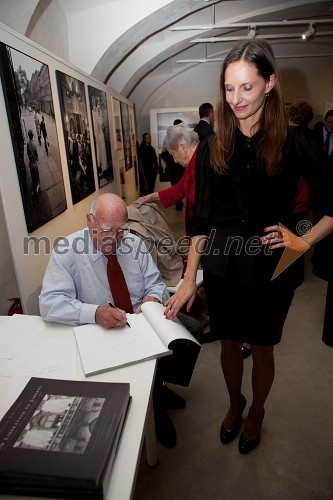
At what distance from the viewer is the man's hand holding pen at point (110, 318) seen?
142 cm

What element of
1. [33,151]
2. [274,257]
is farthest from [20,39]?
[274,257]

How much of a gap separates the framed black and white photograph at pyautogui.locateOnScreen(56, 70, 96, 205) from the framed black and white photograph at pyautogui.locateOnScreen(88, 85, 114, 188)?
34 centimetres

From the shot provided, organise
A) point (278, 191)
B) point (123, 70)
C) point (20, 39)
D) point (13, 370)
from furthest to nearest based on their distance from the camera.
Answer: point (123, 70)
point (20, 39)
point (278, 191)
point (13, 370)

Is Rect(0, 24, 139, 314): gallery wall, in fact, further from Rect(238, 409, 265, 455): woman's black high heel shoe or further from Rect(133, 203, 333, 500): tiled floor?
Rect(238, 409, 265, 455): woman's black high heel shoe

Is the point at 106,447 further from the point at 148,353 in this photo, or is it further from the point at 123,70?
the point at 123,70

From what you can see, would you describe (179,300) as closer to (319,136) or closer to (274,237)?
(274,237)

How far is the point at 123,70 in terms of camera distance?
6.92 meters

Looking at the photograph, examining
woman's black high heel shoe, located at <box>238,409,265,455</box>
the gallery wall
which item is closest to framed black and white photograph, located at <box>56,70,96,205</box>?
the gallery wall

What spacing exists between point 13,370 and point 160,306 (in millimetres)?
633

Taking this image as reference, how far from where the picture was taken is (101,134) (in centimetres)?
427

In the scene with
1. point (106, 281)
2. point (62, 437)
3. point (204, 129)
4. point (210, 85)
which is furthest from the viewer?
point (210, 85)

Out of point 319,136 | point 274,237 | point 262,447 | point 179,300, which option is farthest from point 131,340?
point 319,136

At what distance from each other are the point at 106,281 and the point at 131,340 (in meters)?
0.50

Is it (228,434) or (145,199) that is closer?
(228,434)
